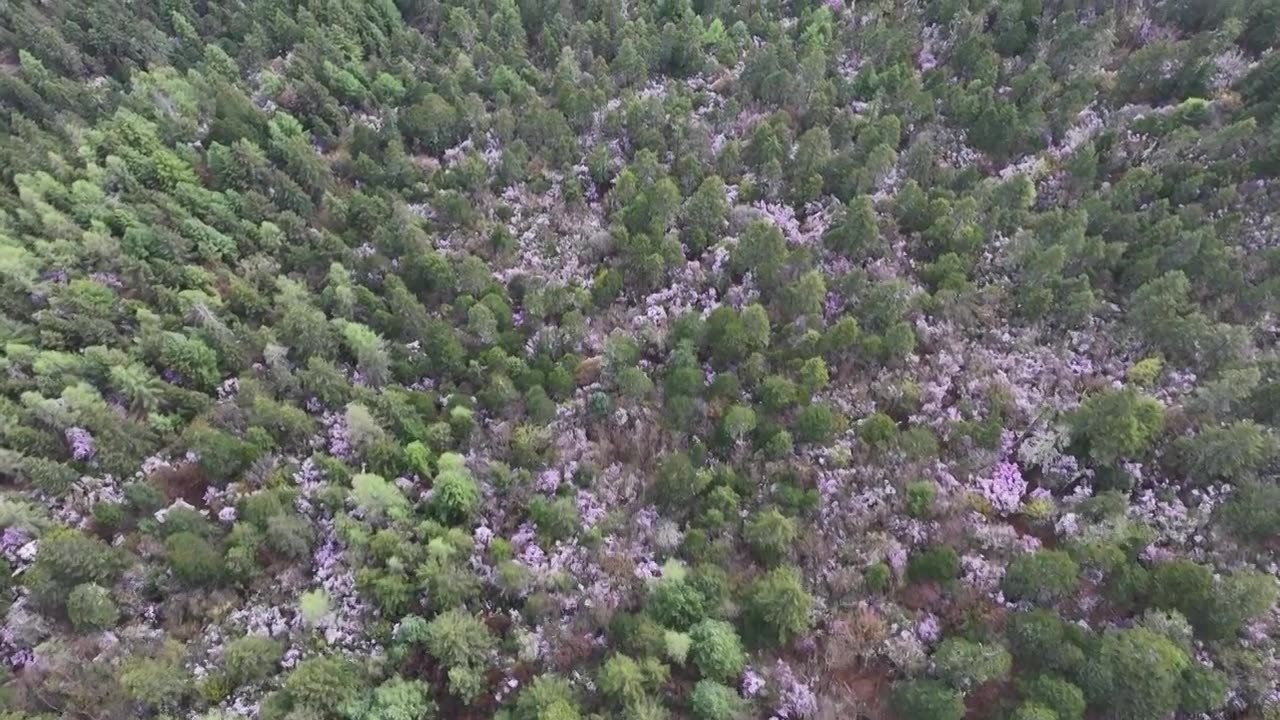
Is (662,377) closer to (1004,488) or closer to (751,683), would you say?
(751,683)

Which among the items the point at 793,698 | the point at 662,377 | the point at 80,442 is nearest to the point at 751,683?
the point at 793,698

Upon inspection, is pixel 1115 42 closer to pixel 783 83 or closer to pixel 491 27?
pixel 783 83

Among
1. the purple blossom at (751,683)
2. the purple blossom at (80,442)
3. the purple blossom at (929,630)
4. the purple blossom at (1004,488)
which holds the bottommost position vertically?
the purple blossom at (80,442)

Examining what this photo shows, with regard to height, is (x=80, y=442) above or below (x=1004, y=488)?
below

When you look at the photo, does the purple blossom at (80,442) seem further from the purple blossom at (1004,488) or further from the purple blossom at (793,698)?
the purple blossom at (1004,488)

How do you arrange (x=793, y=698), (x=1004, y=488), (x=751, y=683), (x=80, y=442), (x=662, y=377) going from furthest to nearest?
(x=662, y=377) → (x=80, y=442) → (x=1004, y=488) → (x=751, y=683) → (x=793, y=698)

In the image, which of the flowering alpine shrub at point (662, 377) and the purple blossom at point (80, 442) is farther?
the purple blossom at point (80, 442)

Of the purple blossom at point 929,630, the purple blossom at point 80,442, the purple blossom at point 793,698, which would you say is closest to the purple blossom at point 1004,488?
the purple blossom at point 929,630

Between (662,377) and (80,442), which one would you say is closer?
(80,442)

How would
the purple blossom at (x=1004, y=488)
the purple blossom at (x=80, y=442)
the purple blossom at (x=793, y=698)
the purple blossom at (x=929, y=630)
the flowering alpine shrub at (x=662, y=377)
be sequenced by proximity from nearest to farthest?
the purple blossom at (x=793, y=698) → the flowering alpine shrub at (x=662, y=377) → the purple blossom at (x=929, y=630) → the purple blossom at (x=1004, y=488) → the purple blossom at (x=80, y=442)

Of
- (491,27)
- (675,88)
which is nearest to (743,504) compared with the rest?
(675,88)
